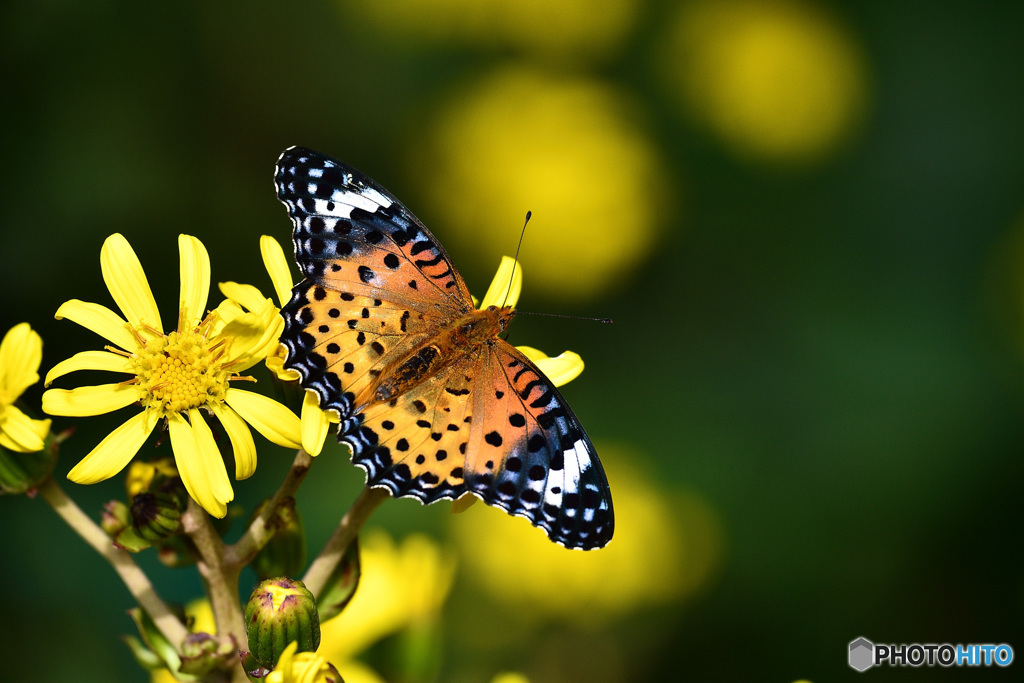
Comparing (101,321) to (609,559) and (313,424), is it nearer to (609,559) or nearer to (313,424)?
(313,424)

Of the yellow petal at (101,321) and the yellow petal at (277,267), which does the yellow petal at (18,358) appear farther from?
the yellow petal at (277,267)

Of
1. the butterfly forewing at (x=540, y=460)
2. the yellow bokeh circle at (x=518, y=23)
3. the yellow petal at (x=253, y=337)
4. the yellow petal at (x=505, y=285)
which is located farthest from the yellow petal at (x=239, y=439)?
the yellow bokeh circle at (x=518, y=23)

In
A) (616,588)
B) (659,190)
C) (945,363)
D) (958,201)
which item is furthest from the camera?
(958,201)

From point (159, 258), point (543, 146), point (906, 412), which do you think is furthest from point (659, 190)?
point (159, 258)

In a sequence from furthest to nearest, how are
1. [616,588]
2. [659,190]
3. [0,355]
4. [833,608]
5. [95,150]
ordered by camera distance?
[659,190] < [95,150] < [833,608] < [616,588] < [0,355]

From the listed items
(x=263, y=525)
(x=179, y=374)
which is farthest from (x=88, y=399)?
(x=263, y=525)

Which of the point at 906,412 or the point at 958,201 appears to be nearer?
the point at 906,412

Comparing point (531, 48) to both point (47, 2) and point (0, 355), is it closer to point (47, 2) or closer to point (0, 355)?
point (47, 2)
